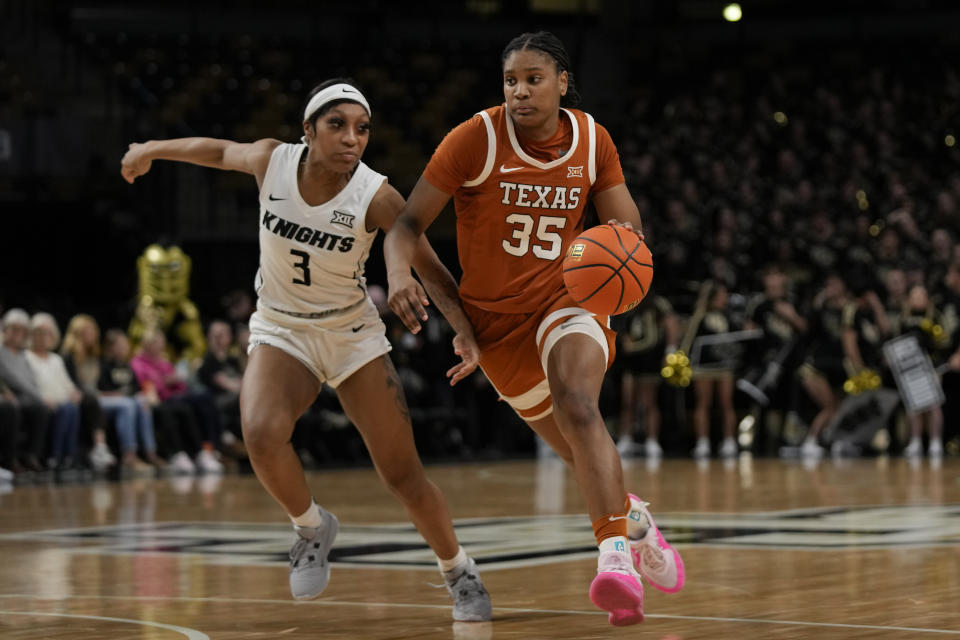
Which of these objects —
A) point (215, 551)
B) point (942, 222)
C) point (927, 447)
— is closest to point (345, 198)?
point (215, 551)

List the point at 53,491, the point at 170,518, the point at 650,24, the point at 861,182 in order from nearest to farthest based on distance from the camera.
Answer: the point at 170,518 → the point at 53,491 → the point at 861,182 → the point at 650,24

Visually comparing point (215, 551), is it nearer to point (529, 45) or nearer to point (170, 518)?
point (170, 518)

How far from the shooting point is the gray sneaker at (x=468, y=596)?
4822 mm

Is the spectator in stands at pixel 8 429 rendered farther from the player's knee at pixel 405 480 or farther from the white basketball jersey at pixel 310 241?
the player's knee at pixel 405 480

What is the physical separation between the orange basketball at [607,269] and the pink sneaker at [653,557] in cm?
68

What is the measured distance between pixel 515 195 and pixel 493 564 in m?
2.05

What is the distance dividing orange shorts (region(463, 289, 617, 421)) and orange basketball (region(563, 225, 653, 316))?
0.33ft

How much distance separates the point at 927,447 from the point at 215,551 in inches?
429

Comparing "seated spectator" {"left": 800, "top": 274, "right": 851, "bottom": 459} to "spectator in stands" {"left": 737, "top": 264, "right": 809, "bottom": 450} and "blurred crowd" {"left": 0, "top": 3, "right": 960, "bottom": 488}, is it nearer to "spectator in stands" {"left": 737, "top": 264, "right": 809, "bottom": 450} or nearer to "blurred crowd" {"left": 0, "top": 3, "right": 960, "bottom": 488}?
"blurred crowd" {"left": 0, "top": 3, "right": 960, "bottom": 488}

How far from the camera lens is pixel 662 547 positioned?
16.3 feet

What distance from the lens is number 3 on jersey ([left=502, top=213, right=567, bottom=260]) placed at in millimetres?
5031

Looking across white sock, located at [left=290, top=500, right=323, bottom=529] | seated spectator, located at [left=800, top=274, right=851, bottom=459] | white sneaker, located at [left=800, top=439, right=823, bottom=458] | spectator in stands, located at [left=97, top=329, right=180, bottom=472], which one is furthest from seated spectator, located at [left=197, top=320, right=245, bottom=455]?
white sock, located at [left=290, top=500, right=323, bottom=529]

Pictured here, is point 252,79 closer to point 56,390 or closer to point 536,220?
point 56,390

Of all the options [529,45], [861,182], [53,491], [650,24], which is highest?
[650,24]
